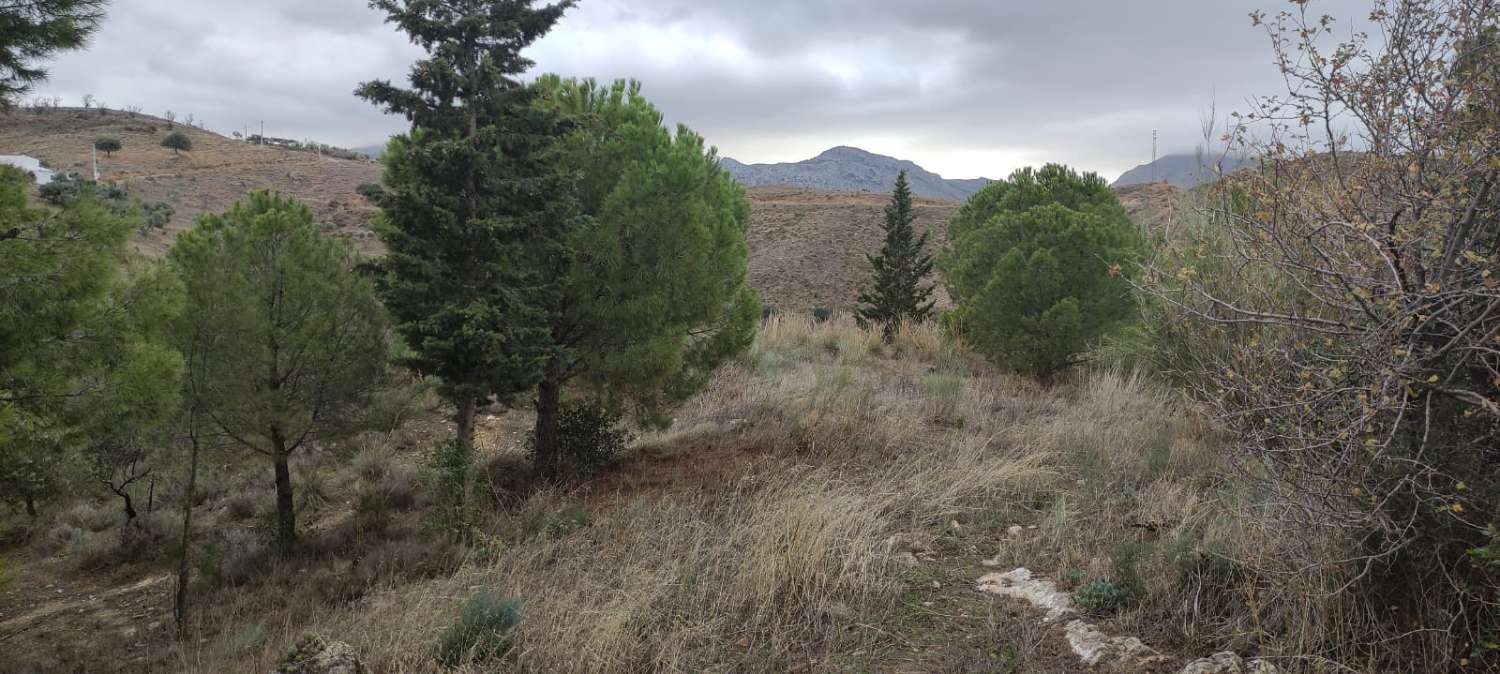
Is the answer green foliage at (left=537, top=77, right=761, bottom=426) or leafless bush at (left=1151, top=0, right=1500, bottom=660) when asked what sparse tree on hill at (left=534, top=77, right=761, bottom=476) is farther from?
leafless bush at (left=1151, top=0, right=1500, bottom=660)

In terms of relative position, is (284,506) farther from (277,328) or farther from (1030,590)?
(1030,590)

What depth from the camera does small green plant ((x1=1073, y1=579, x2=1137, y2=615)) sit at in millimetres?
4137

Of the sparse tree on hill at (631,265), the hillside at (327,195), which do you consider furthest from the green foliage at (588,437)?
the hillside at (327,195)

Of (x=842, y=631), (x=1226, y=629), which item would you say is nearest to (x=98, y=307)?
(x=842, y=631)

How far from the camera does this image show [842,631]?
167 inches

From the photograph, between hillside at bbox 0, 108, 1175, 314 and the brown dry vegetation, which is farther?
hillside at bbox 0, 108, 1175, 314

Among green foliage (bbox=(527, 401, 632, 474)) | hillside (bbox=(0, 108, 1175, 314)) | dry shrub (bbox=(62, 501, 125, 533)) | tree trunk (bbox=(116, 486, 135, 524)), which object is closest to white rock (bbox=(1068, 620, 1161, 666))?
green foliage (bbox=(527, 401, 632, 474))

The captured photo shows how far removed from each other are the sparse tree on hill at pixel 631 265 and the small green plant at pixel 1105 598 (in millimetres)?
4710

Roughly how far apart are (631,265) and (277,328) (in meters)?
3.45

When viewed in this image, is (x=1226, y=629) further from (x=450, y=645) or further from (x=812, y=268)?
(x=812, y=268)

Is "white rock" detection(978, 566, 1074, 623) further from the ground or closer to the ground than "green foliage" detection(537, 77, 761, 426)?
closer to the ground

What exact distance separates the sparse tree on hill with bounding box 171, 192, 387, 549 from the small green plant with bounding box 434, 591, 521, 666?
460cm

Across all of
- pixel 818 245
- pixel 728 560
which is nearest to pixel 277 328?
pixel 728 560

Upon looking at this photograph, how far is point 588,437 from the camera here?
9039mm
